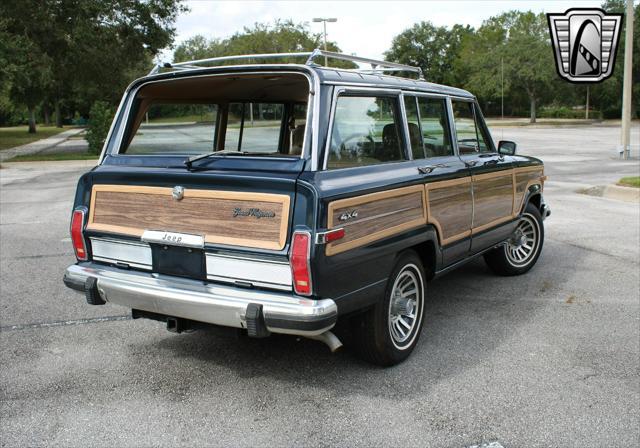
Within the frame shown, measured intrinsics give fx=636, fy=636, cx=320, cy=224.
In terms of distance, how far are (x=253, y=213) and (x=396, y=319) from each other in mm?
1374

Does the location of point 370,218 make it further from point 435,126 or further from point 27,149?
point 27,149

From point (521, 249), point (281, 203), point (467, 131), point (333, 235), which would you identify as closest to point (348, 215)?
point (333, 235)

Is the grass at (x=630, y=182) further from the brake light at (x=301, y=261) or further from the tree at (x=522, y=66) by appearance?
the tree at (x=522, y=66)

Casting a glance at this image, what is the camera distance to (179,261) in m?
3.91

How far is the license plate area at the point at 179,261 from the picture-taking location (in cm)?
382

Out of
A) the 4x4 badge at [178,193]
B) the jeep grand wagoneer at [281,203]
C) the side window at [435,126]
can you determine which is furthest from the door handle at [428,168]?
the 4x4 badge at [178,193]

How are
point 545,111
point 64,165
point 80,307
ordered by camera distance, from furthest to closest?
1. point 545,111
2. point 64,165
3. point 80,307

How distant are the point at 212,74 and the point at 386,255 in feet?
5.53

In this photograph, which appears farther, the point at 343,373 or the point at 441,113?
the point at 441,113

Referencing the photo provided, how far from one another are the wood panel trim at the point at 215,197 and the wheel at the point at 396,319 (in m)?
0.89

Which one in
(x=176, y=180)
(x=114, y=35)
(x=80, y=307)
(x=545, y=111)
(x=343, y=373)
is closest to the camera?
(x=176, y=180)

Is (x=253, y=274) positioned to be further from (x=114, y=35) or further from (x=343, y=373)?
(x=114, y=35)

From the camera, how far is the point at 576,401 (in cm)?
377

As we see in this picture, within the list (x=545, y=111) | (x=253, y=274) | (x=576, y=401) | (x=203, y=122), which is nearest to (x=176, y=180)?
(x=253, y=274)
